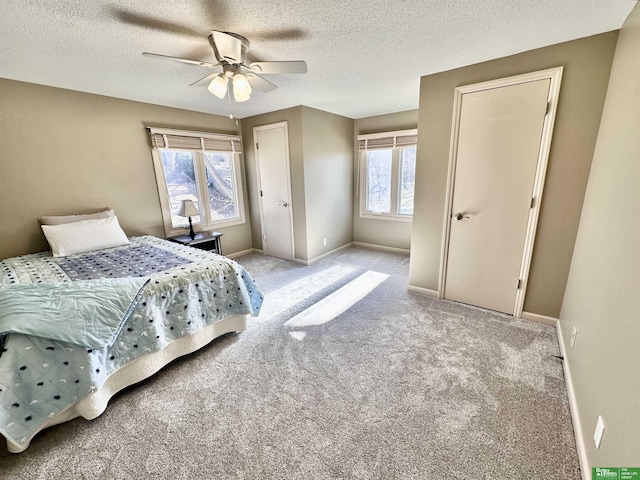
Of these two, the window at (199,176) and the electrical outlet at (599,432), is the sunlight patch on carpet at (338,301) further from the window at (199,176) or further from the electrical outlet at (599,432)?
the window at (199,176)

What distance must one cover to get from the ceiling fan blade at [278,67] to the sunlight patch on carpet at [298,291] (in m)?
2.13

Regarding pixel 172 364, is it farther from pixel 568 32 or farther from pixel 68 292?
pixel 568 32

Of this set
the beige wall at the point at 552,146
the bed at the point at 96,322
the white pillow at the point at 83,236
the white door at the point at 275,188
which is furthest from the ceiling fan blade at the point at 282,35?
the white pillow at the point at 83,236

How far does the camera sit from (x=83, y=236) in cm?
271

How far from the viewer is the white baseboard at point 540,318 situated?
2385 mm

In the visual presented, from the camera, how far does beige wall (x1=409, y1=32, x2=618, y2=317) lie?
198 centimetres

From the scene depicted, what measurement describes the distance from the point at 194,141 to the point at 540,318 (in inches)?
179

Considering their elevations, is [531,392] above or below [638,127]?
below

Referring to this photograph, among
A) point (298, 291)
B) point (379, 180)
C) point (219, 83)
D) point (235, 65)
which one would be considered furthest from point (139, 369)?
point (379, 180)

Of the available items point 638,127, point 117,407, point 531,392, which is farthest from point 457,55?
point 117,407

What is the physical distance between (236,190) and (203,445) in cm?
371

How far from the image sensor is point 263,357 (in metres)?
2.09

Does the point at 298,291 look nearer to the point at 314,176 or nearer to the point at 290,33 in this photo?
the point at 314,176

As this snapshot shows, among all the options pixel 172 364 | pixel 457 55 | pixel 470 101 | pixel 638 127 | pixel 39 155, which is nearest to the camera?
pixel 638 127
